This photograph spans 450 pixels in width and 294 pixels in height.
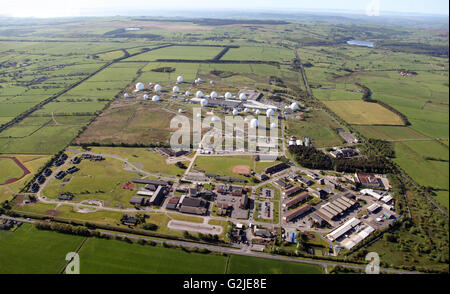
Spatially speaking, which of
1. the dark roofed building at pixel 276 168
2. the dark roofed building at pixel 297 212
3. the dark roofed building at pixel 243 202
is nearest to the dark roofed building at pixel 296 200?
the dark roofed building at pixel 297 212

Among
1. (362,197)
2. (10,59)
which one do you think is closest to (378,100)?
(362,197)

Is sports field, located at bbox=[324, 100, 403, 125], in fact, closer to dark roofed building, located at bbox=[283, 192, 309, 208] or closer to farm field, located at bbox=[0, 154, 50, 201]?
dark roofed building, located at bbox=[283, 192, 309, 208]

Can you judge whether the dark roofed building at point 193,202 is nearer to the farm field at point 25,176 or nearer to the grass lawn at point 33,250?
the grass lawn at point 33,250

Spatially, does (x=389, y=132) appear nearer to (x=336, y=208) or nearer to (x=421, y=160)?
(x=421, y=160)

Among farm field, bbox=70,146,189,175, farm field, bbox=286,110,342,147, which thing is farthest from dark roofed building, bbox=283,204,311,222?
farm field, bbox=286,110,342,147

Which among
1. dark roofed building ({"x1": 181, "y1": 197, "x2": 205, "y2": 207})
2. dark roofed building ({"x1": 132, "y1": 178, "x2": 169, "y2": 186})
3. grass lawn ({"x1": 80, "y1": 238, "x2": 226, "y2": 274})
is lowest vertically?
grass lawn ({"x1": 80, "y1": 238, "x2": 226, "y2": 274})

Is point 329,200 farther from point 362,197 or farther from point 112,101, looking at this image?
point 112,101

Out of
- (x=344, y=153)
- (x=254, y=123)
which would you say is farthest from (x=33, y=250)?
(x=344, y=153)
